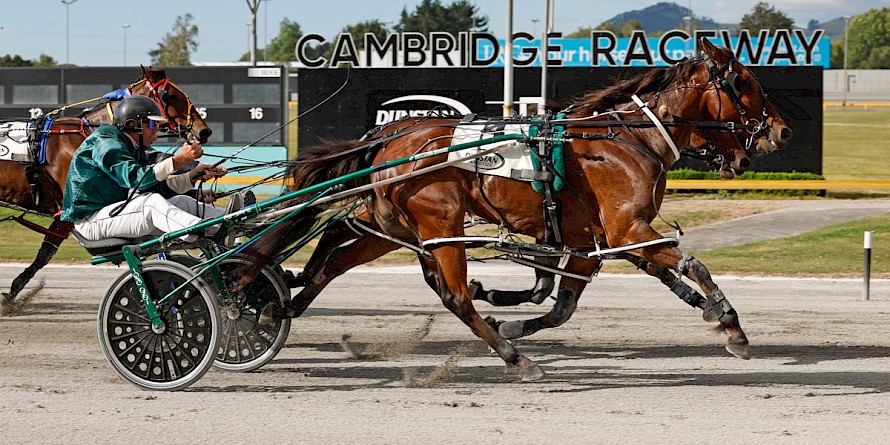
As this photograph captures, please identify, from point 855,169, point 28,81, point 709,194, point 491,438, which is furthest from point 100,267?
point 855,169

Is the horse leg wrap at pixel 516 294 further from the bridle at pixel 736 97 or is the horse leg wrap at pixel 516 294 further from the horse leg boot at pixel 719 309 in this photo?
the bridle at pixel 736 97

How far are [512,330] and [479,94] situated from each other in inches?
536

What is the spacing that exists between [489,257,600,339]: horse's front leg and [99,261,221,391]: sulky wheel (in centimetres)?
179

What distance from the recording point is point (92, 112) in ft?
28.3

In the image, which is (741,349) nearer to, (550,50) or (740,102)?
(740,102)

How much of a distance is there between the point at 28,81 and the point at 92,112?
13.5 metres

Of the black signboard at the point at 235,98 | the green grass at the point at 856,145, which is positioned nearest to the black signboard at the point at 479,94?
the black signboard at the point at 235,98

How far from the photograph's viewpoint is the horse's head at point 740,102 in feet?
21.8

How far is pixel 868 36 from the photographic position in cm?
13175

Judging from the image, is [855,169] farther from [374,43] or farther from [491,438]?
[491,438]

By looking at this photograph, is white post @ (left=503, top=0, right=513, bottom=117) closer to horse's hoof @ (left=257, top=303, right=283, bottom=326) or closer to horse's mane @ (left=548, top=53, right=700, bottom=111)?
horse's mane @ (left=548, top=53, right=700, bottom=111)

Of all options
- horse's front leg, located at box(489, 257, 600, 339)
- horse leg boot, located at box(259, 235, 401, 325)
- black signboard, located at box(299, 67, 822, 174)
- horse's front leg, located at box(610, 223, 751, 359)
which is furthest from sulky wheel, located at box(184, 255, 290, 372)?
black signboard, located at box(299, 67, 822, 174)

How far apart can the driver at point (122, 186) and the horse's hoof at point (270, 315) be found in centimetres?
64

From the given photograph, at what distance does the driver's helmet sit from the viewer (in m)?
6.29
